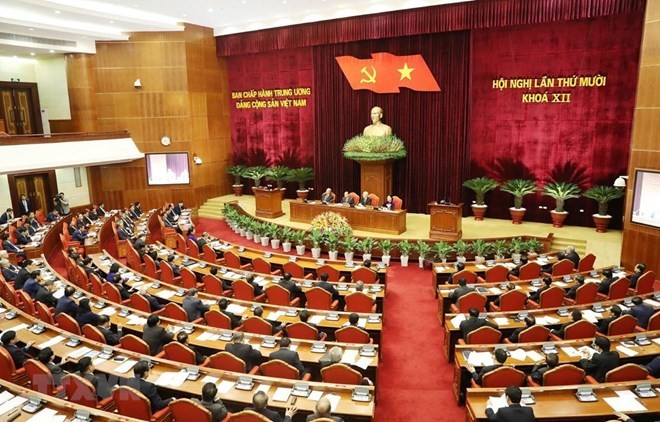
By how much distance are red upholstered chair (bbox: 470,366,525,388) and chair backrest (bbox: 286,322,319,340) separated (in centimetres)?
221

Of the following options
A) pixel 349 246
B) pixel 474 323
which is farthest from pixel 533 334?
pixel 349 246

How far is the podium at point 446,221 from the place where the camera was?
12094 millimetres

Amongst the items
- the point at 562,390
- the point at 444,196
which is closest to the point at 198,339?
the point at 562,390

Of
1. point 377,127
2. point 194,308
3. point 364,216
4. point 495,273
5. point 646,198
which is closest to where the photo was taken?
point 194,308

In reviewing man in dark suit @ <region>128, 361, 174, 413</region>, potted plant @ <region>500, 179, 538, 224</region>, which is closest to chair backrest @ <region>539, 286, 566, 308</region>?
man in dark suit @ <region>128, 361, 174, 413</region>

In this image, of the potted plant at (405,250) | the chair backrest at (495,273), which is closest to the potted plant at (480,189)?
the potted plant at (405,250)

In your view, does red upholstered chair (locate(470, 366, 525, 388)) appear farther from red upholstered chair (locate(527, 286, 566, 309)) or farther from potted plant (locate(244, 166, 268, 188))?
potted plant (locate(244, 166, 268, 188))

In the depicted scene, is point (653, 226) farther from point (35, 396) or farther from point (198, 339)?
point (35, 396)

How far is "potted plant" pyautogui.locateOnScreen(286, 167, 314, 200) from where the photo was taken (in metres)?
17.8

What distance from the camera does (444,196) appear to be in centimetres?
1527

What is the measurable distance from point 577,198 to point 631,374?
928 cm

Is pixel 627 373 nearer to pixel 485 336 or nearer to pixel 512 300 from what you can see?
pixel 485 336

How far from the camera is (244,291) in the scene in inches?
328

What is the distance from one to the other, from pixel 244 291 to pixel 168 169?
36.6 ft
